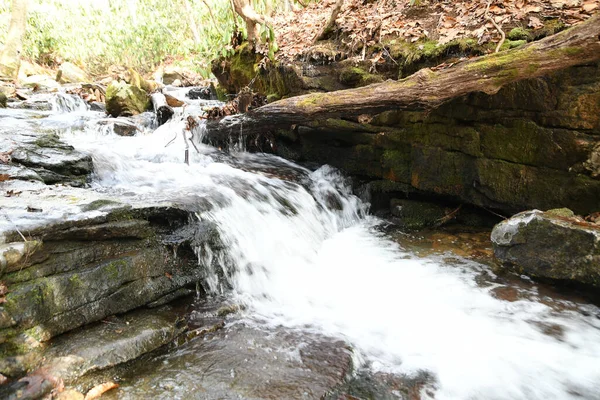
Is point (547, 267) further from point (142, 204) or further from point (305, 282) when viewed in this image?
point (142, 204)

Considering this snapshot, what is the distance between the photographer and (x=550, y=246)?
12.5 ft

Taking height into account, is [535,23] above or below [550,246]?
above

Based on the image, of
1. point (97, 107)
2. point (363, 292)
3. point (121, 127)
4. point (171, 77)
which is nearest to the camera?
point (363, 292)

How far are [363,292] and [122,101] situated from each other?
903cm

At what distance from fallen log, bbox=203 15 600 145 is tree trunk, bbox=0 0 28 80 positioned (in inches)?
611

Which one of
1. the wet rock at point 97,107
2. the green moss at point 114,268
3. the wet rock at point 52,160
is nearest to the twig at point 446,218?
the green moss at point 114,268

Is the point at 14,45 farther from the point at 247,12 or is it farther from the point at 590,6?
the point at 590,6

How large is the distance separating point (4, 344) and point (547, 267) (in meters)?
4.94

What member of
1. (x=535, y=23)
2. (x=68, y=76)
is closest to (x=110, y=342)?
(x=535, y=23)

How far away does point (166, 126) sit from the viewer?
8.83 metres

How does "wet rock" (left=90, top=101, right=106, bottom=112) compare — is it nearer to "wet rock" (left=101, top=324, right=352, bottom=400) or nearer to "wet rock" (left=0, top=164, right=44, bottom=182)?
"wet rock" (left=0, top=164, right=44, bottom=182)

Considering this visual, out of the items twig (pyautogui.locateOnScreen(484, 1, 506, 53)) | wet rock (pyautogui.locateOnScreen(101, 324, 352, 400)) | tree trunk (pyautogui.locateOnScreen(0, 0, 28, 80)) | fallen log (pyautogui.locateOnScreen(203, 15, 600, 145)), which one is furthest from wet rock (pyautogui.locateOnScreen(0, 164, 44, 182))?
tree trunk (pyautogui.locateOnScreen(0, 0, 28, 80))

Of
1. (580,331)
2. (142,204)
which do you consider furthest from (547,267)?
(142,204)

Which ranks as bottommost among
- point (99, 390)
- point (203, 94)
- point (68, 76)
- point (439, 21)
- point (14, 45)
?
point (99, 390)
